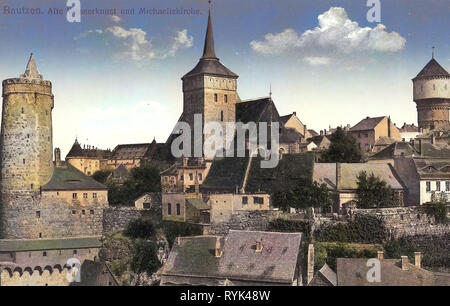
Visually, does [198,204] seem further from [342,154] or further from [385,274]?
[385,274]

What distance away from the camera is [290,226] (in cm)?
3422

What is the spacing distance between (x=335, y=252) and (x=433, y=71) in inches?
1174

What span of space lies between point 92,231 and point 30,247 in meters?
3.83

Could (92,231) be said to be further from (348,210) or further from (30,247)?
(348,210)

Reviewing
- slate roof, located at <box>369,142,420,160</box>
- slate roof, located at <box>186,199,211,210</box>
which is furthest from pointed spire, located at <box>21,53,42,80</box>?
slate roof, located at <box>369,142,420,160</box>

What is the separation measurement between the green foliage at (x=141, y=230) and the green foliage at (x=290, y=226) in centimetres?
664

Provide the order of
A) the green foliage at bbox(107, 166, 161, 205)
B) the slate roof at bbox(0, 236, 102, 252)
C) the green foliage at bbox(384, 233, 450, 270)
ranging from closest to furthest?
the green foliage at bbox(384, 233, 450, 270), the slate roof at bbox(0, 236, 102, 252), the green foliage at bbox(107, 166, 161, 205)

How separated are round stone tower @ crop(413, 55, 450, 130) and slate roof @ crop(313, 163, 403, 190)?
64.5ft

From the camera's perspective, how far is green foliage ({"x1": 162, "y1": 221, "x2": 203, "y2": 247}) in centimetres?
3591

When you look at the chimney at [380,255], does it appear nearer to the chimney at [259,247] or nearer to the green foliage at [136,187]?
the chimney at [259,247]

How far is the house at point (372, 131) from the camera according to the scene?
2287 inches

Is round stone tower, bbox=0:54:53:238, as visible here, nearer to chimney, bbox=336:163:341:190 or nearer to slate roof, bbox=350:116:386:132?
chimney, bbox=336:163:341:190

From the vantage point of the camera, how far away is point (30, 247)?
36.4 meters
